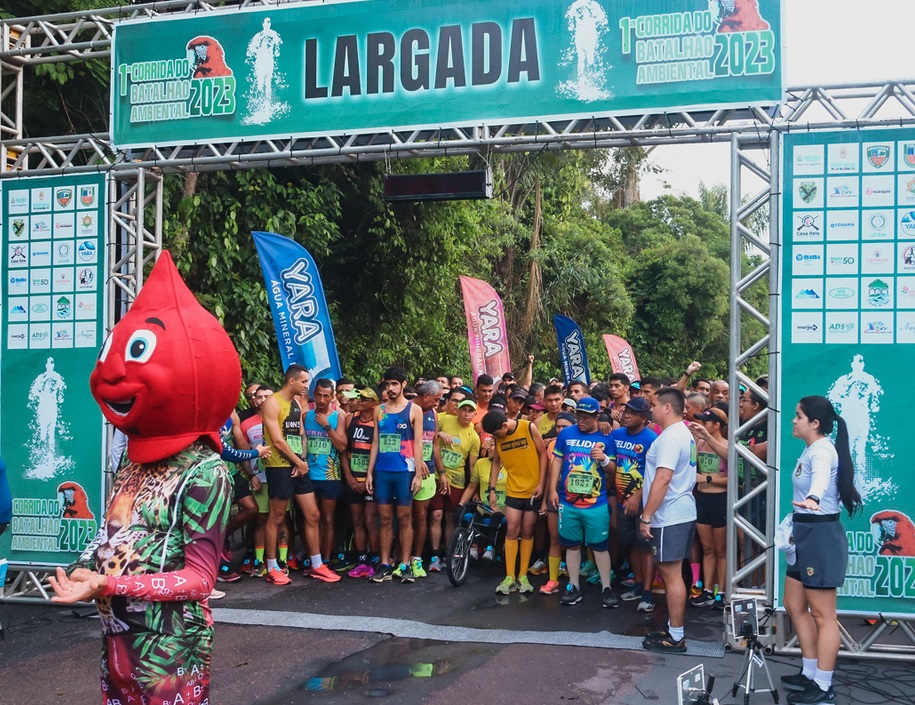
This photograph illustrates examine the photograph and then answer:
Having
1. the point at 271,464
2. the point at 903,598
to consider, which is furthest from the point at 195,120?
the point at 903,598

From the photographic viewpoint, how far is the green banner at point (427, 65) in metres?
7.28

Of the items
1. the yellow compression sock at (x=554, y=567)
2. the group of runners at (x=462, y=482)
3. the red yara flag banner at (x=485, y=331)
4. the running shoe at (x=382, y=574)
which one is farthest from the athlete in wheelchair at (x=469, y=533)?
the red yara flag banner at (x=485, y=331)

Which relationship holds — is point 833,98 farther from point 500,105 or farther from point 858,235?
point 500,105

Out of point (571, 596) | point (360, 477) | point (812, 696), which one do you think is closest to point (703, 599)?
point (571, 596)

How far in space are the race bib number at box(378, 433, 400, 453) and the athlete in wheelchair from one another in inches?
34.4

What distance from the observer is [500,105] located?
772 cm

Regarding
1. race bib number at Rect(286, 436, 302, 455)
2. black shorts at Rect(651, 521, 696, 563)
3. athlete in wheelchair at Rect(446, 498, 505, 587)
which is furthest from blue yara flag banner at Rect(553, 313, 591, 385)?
black shorts at Rect(651, 521, 696, 563)

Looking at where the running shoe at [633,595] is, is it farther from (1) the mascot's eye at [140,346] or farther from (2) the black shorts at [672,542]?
(1) the mascot's eye at [140,346]

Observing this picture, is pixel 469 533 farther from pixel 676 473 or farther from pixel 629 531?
pixel 676 473

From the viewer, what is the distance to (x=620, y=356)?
58.5 ft

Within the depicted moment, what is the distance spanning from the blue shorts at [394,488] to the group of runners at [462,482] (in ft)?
0.05

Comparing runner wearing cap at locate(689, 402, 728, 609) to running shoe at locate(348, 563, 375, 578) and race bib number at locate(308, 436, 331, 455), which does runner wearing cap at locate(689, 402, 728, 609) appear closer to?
running shoe at locate(348, 563, 375, 578)

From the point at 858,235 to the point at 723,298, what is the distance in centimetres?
2391

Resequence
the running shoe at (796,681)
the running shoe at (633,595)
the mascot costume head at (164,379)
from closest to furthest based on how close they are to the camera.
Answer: the mascot costume head at (164,379) → the running shoe at (796,681) → the running shoe at (633,595)
